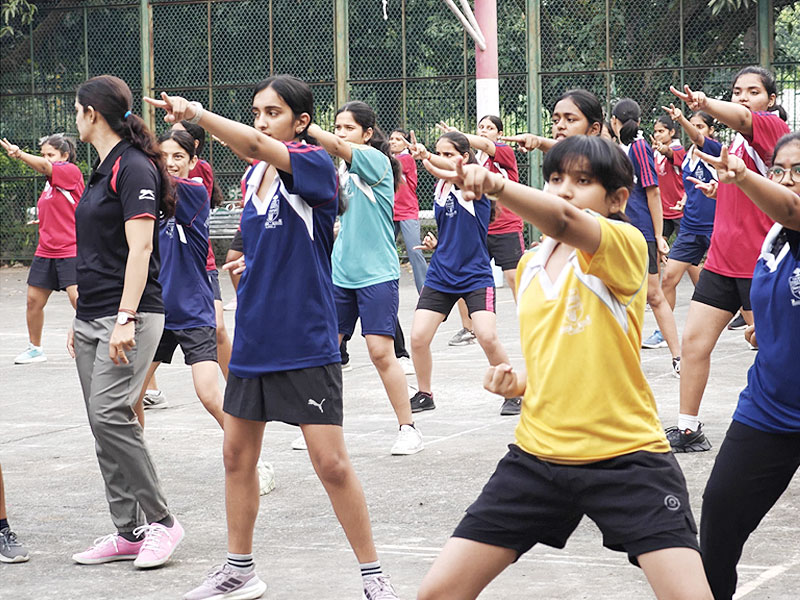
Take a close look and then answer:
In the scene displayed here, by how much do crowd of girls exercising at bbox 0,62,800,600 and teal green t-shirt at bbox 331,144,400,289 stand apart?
0.01 m

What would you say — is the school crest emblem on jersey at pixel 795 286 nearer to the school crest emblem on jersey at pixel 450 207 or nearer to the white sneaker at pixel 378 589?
the white sneaker at pixel 378 589

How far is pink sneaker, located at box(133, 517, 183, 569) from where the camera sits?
5.05 m

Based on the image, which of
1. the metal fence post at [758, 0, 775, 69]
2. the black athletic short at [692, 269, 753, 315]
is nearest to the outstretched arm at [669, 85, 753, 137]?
the black athletic short at [692, 269, 753, 315]

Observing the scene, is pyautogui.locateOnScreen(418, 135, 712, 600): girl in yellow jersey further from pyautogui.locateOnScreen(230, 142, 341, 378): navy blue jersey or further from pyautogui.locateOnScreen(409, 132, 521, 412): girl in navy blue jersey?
pyautogui.locateOnScreen(409, 132, 521, 412): girl in navy blue jersey

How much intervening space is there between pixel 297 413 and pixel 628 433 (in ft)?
4.92

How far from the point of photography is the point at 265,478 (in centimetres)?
625

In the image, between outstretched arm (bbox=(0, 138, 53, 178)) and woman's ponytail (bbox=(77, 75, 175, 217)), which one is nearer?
woman's ponytail (bbox=(77, 75, 175, 217))

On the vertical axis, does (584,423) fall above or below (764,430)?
above

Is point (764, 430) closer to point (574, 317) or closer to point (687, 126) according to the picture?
point (574, 317)

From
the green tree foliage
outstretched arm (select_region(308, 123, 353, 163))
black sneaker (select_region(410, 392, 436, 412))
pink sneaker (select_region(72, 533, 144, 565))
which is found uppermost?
the green tree foliage

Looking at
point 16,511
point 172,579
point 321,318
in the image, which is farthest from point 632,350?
point 16,511

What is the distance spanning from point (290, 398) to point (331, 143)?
1.72 metres

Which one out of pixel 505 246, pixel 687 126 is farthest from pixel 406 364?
pixel 687 126

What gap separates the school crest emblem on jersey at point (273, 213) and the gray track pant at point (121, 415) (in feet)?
2.82
